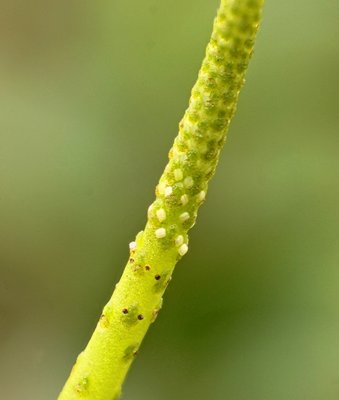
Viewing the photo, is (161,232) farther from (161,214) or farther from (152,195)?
(152,195)

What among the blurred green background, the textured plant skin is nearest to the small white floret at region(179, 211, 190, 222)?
the textured plant skin

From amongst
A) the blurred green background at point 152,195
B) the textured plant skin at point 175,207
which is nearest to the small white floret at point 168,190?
the textured plant skin at point 175,207

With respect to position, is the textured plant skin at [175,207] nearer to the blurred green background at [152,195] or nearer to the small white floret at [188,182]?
the small white floret at [188,182]

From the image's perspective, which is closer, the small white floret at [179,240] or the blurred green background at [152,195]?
the small white floret at [179,240]

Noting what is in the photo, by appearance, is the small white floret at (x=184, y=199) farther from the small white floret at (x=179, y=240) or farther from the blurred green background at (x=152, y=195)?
the blurred green background at (x=152, y=195)

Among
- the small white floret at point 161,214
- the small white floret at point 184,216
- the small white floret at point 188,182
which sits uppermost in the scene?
the small white floret at point 188,182

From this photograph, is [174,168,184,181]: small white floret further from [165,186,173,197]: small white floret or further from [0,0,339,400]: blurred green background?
[0,0,339,400]: blurred green background

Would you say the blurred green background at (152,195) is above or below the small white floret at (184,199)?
above

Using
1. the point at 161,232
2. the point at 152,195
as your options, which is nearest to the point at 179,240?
the point at 161,232
